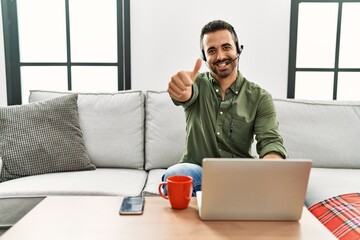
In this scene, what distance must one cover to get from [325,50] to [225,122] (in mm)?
1482

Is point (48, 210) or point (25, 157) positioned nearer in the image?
point (48, 210)

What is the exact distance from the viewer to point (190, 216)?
912 mm

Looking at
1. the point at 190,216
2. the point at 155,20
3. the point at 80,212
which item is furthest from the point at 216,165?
the point at 155,20

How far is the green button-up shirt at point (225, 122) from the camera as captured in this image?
1.40m

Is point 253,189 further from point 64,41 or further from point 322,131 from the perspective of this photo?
point 64,41

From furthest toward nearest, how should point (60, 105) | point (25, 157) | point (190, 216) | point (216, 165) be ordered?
1. point (60, 105)
2. point (25, 157)
3. point (190, 216)
4. point (216, 165)

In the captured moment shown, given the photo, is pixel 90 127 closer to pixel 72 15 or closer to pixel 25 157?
pixel 25 157

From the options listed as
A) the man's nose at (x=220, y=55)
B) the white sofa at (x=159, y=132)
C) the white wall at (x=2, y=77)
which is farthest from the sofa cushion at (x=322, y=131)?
the white wall at (x=2, y=77)

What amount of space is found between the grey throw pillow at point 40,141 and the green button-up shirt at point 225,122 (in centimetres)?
68

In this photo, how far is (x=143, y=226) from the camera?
84 centimetres

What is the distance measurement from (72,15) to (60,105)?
886 mm

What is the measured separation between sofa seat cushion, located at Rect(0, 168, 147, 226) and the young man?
1.16 feet

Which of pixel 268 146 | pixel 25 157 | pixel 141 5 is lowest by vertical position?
pixel 25 157

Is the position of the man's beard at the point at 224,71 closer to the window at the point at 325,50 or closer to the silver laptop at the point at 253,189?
the silver laptop at the point at 253,189
